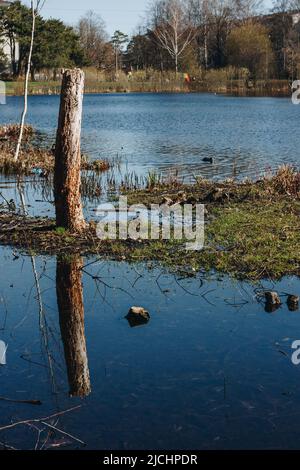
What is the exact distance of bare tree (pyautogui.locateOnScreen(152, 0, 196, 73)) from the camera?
3234 inches

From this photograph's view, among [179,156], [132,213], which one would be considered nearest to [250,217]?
[132,213]

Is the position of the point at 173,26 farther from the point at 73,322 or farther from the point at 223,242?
the point at 73,322

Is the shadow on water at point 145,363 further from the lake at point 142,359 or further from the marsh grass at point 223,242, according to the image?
the marsh grass at point 223,242

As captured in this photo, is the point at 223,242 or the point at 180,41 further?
the point at 180,41

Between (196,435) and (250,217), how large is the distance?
21.1ft

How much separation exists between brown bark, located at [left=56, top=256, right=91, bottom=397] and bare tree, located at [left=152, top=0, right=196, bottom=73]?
7482 centimetres

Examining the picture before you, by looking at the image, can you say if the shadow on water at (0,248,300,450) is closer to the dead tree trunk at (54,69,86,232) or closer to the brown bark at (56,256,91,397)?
the brown bark at (56,256,91,397)

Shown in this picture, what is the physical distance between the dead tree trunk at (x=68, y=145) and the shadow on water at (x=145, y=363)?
153 cm

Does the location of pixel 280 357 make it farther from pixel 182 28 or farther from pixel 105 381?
pixel 182 28

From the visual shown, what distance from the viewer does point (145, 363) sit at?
18.5ft

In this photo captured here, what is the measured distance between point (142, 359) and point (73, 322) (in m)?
1.19

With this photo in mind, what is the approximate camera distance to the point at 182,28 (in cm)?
8919

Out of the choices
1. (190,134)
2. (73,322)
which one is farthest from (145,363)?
(190,134)
